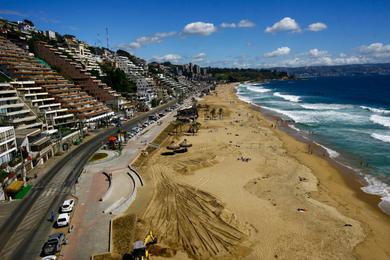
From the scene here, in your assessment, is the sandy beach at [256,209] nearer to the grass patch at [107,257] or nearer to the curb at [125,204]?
the curb at [125,204]

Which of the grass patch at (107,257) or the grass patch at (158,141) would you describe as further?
the grass patch at (158,141)

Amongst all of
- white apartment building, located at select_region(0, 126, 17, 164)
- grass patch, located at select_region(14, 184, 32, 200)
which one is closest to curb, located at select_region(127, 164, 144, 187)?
grass patch, located at select_region(14, 184, 32, 200)

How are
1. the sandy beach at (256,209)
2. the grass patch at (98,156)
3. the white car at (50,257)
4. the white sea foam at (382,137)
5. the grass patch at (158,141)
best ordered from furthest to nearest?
the white sea foam at (382,137) → the grass patch at (98,156) → the grass patch at (158,141) → the sandy beach at (256,209) → the white car at (50,257)

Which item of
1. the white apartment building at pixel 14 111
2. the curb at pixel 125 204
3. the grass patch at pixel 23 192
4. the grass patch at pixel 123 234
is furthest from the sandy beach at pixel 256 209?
the white apartment building at pixel 14 111

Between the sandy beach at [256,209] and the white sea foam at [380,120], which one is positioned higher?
the white sea foam at [380,120]

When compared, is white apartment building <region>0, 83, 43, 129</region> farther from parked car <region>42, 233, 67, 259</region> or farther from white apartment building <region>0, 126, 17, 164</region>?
parked car <region>42, 233, 67, 259</region>

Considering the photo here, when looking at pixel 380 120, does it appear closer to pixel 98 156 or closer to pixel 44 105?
pixel 98 156

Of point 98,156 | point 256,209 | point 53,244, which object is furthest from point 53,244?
point 98,156
